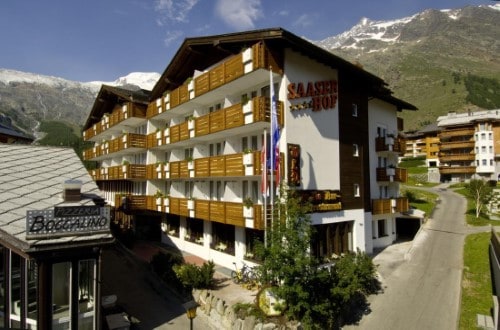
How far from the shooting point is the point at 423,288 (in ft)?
67.9

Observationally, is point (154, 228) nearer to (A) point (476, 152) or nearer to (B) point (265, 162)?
(B) point (265, 162)

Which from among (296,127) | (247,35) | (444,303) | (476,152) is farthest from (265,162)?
(476,152)

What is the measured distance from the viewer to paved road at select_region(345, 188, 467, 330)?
17.2 m

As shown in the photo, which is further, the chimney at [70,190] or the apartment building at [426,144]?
the apartment building at [426,144]

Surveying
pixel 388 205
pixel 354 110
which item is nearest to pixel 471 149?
pixel 388 205

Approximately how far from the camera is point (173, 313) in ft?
59.2

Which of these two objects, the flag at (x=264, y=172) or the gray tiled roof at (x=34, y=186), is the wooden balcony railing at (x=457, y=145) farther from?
the gray tiled roof at (x=34, y=186)

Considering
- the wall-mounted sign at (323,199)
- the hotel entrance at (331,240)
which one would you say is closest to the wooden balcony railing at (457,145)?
the hotel entrance at (331,240)

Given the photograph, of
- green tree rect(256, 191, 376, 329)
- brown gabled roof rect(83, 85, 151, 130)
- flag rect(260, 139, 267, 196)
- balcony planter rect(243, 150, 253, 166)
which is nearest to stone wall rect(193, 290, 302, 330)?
green tree rect(256, 191, 376, 329)

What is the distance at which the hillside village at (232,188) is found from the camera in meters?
11.2

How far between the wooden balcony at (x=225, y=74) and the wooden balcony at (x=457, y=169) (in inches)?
2873

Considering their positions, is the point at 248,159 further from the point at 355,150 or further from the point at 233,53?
the point at 355,150

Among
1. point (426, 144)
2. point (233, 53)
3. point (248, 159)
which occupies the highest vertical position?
point (233, 53)

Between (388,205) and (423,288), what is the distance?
8599 mm
